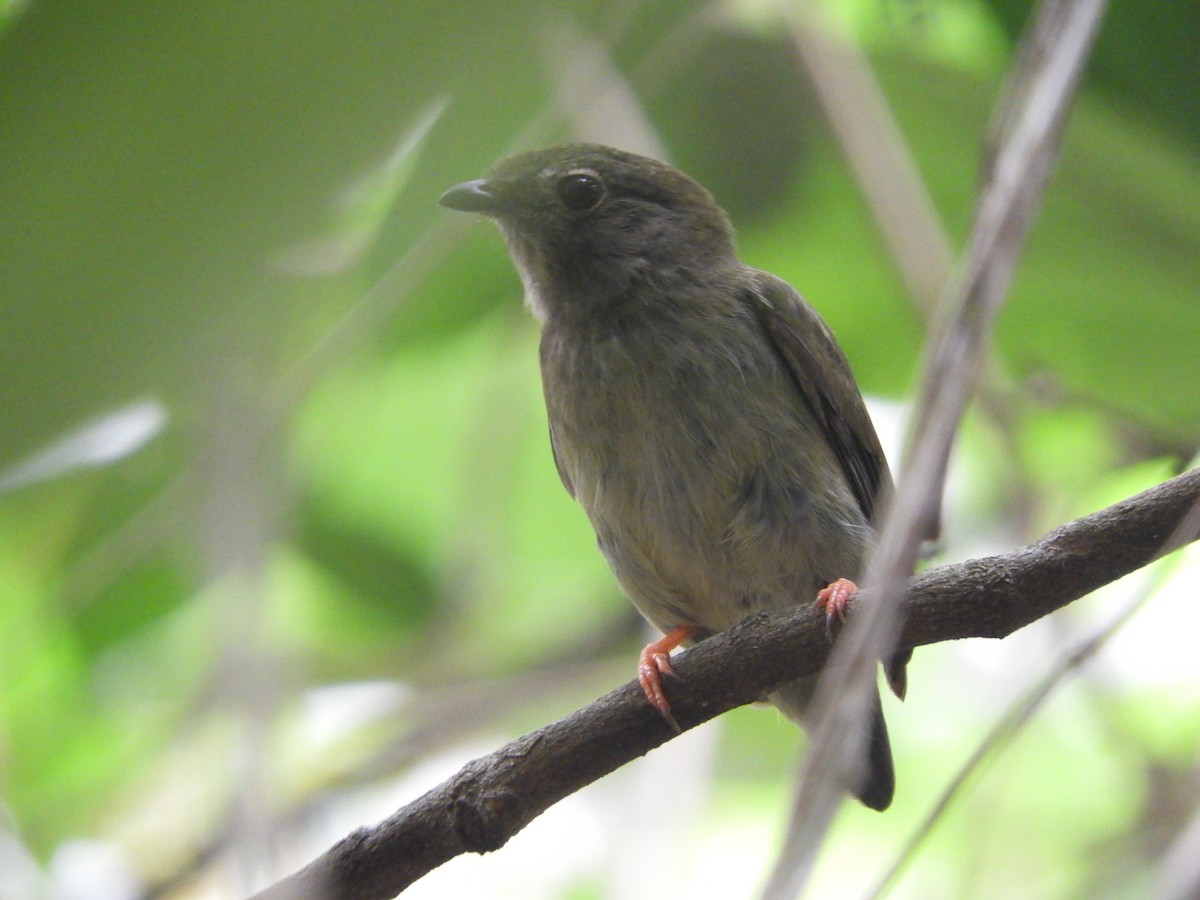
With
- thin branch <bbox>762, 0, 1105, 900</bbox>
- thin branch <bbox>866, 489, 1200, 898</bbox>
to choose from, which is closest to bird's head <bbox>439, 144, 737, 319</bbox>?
thin branch <bbox>762, 0, 1105, 900</bbox>

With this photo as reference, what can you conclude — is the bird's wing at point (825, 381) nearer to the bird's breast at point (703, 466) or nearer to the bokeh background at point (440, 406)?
the bird's breast at point (703, 466)

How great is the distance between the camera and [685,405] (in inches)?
144

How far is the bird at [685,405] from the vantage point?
363 centimetres

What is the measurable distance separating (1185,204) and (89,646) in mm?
4204

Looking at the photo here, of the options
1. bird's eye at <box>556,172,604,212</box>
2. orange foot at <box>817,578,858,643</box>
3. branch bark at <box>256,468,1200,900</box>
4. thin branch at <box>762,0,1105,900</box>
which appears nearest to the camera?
thin branch at <box>762,0,1105,900</box>

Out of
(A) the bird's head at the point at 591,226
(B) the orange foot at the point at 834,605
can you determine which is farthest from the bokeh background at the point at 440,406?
(B) the orange foot at the point at 834,605

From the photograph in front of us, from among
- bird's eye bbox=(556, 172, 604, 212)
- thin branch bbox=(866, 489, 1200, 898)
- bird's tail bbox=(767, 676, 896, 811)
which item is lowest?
bird's tail bbox=(767, 676, 896, 811)

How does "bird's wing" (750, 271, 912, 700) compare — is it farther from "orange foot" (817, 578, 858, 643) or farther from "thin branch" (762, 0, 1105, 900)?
"thin branch" (762, 0, 1105, 900)

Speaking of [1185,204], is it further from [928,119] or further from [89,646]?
[89,646]

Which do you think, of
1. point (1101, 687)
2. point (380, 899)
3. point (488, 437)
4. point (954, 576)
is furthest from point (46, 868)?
point (1101, 687)

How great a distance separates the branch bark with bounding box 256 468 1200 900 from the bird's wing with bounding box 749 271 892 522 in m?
1.26

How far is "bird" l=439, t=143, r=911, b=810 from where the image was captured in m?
3.63

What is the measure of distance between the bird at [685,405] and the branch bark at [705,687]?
0.63 meters

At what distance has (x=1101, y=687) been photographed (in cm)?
486
